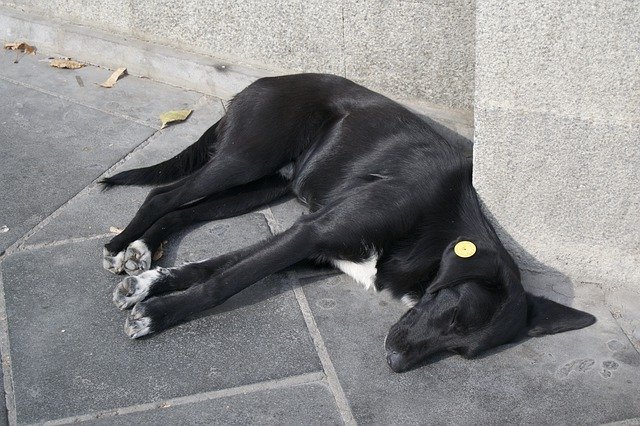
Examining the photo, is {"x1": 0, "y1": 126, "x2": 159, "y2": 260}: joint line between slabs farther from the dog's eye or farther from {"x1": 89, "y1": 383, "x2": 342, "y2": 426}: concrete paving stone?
the dog's eye

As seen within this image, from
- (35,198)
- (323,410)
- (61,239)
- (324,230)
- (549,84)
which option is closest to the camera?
(323,410)

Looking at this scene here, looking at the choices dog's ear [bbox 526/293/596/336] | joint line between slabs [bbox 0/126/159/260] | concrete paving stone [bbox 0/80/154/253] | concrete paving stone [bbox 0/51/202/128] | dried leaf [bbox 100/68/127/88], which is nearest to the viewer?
dog's ear [bbox 526/293/596/336]

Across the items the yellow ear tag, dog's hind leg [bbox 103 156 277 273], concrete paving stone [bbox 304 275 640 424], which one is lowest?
concrete paving stone [bbox 304 275 640 424]

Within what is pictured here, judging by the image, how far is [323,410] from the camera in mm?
3029

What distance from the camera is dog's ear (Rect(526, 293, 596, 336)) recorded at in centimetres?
337

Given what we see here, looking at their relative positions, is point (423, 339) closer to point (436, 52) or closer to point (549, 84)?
point (549, 84)

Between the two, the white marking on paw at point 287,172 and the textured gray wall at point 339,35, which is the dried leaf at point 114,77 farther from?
the white marking on paw at point 287,172

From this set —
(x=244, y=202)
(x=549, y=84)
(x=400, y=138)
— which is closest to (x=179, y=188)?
(x=244, y=202)

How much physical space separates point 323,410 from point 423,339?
1.60 ft

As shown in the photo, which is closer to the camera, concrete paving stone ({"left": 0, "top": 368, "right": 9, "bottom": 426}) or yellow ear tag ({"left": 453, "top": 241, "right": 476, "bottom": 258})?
concrete paving stone ({"left": 0, "top": 368, "right": 9, "bottom": 426})

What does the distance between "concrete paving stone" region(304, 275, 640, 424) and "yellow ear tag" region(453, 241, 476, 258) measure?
432 millimetres

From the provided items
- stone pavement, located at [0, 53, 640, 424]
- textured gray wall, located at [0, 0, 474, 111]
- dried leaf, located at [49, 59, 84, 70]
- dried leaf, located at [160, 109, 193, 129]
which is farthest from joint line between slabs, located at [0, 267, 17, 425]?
dried leaf, located at [49, 59, 84, 70]

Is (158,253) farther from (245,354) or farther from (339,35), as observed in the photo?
(339,35)

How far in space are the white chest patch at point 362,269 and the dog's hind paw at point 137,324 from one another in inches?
34.6
